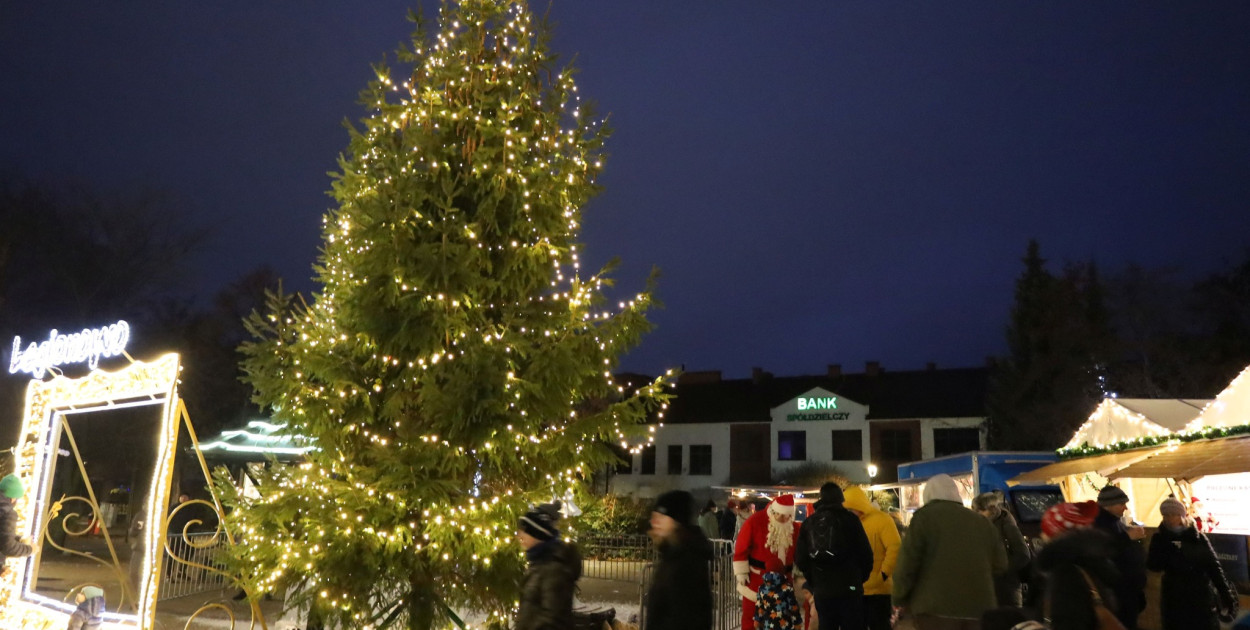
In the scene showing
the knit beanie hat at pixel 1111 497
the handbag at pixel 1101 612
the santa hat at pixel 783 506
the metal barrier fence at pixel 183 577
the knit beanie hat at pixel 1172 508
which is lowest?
the metal barrier fence at pixel 183 577

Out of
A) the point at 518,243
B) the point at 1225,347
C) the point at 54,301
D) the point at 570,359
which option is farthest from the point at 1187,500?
the point at 54,301

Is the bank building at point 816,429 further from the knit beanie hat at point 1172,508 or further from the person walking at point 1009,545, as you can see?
the knit beanie hat at point 1172,508

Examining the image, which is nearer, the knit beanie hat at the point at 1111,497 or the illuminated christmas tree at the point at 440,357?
the knit beanie hat at the point at 1111,497

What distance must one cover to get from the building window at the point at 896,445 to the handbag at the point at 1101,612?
135ft

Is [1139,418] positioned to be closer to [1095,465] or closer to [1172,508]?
[1095,465]

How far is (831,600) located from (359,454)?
456 centimetres

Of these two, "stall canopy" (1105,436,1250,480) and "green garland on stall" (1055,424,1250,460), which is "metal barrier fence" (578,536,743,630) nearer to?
"stall canopy" (1105,436,1250,480)

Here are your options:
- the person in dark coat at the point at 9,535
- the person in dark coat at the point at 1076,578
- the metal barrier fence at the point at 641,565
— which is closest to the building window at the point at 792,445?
the metal barrier fence at the point at 641,565

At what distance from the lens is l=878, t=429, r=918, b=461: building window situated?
140ft

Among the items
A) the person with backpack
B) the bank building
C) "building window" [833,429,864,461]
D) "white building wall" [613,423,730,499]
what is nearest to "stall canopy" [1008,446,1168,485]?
the person with backpack

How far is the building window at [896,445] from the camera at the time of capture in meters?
42.6

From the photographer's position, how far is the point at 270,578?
759cm

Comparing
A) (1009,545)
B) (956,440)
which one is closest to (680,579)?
(1009,545)

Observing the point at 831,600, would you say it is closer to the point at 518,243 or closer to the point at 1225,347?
the point at 518,243
